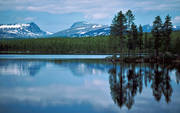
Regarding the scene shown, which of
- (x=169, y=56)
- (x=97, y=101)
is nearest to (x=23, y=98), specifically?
(x=97, y=101)

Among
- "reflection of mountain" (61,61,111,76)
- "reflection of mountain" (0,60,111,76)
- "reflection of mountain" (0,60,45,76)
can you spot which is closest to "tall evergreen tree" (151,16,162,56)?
"reflection of mountain" (0,60,111,76)

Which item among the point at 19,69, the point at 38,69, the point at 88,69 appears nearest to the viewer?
the point at 19,69

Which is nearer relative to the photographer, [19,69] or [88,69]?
[19,69]

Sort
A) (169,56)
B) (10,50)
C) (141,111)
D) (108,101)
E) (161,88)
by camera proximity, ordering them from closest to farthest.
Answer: (141,111) < (108,101) < (161,88) < (169,56) < (10,50)

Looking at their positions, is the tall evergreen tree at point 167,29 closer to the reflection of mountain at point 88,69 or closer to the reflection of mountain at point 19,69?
the reflection of mountain at point 88,69

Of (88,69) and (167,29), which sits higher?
(167,29)

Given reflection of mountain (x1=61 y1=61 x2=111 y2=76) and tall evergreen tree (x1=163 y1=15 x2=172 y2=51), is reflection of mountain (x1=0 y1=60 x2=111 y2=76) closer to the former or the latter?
reflection of mountain (x1=61 y1=61 x2=111 y2=76)

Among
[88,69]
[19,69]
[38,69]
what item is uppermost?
[19,69]

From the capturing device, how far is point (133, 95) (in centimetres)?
1989

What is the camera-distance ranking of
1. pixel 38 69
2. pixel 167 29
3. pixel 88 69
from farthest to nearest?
pixel 167 29 → pixel 88 69 → pixel 38 69

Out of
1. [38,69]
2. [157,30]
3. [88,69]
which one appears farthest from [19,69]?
[157,30]

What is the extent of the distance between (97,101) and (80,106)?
206 cm

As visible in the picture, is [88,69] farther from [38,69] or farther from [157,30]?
[157,30]

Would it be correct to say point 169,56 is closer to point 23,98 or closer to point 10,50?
point 23,98
